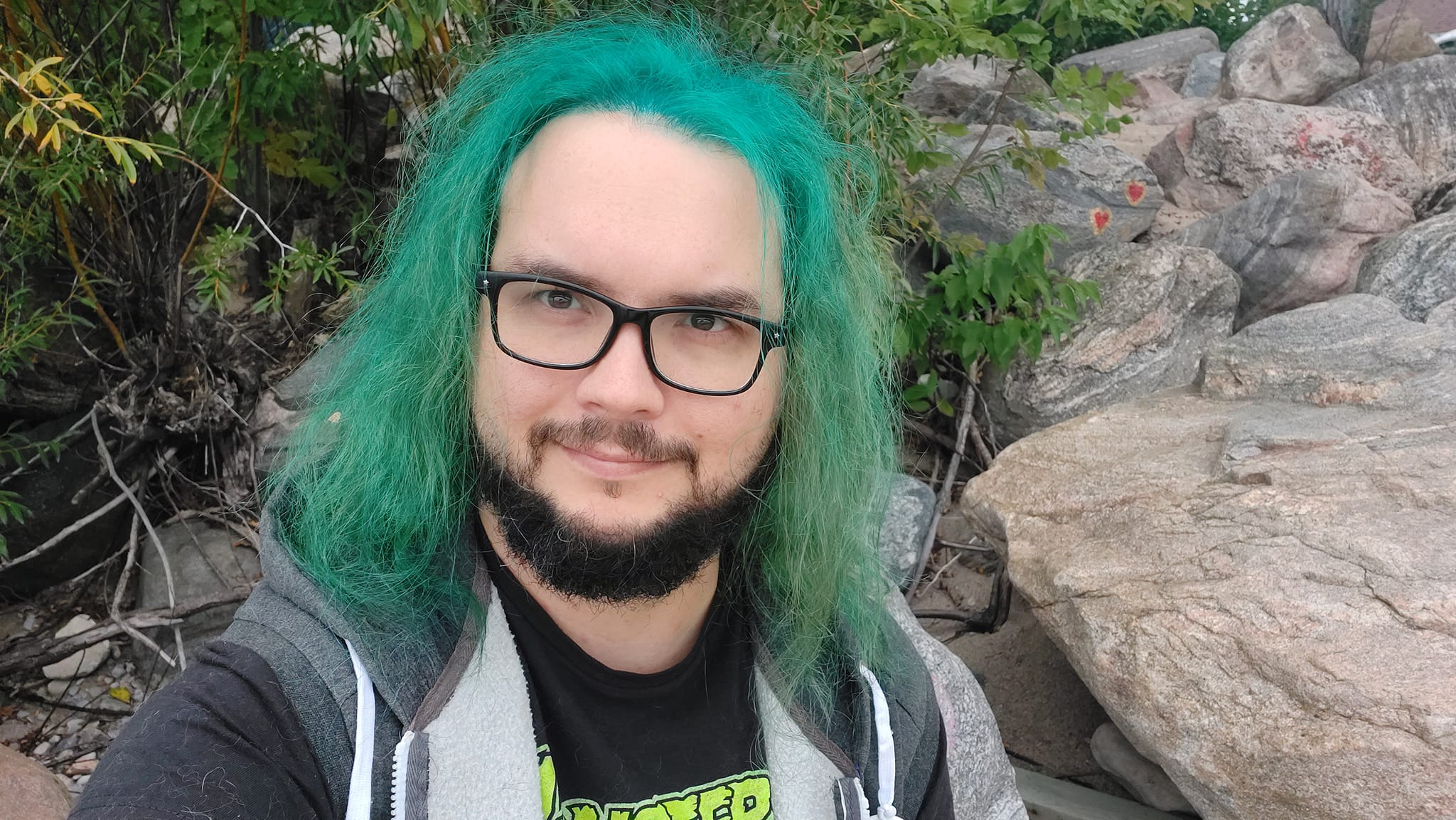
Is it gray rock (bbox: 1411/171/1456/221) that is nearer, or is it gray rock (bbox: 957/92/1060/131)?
gray rock (bbox: 1411/171/1456/221)

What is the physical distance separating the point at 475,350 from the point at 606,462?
0.30 meters

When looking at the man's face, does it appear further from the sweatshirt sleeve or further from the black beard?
the sweatshirt sleeve

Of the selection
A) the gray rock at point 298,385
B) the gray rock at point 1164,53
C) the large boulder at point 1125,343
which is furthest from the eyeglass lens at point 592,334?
the gray rock at point 1164,53

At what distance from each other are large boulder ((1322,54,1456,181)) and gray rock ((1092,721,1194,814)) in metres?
5.01

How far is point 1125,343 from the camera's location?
3828 mm

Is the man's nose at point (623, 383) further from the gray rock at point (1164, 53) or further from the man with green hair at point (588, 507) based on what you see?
the gray rock at point (1164, 53)

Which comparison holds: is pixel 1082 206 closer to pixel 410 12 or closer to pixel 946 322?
pixel 946 322

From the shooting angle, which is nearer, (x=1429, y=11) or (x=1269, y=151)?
(x=1269, y=151)

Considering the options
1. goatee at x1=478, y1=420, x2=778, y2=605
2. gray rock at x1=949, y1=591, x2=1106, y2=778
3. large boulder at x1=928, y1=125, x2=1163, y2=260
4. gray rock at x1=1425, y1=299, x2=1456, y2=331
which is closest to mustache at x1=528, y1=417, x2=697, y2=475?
goatee at x1=478, y1=420, x2=778, y2=605

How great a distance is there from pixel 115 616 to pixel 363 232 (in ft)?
4.57

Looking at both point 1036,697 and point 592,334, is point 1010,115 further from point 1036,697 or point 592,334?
point 592,334

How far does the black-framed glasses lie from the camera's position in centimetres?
133

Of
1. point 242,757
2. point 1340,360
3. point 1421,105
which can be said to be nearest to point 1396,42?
point 1421,105

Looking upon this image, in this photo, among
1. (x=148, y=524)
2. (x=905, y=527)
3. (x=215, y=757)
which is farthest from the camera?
Answer: (x=905, y=527)
